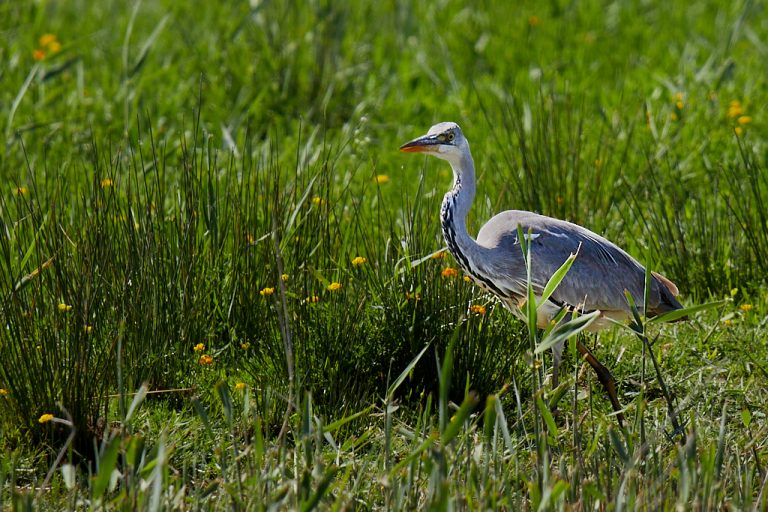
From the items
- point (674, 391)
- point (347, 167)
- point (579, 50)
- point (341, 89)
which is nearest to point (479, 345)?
point (674, 391)

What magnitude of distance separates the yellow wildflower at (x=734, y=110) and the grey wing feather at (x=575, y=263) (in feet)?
7.24

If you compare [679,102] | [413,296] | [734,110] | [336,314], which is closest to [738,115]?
[734,110]

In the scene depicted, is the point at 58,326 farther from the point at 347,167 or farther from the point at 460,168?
the point at 347,167

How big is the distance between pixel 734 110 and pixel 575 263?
8.01ft

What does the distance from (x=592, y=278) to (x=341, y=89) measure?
9.54 ft

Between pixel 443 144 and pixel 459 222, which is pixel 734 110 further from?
pixel 459 222

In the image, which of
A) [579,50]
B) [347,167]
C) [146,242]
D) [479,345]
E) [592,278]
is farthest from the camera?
[579,50]

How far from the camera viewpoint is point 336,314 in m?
4.07

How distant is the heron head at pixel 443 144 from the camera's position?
4.31 meters

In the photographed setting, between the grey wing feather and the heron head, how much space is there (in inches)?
12.4

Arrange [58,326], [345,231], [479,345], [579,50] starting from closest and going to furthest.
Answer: [58,326] → [479,345] → [345,231] → [579,50]

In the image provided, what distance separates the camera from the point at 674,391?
13.8 feet

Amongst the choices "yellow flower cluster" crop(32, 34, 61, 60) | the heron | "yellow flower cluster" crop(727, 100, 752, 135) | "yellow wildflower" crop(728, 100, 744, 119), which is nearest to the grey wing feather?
the heron

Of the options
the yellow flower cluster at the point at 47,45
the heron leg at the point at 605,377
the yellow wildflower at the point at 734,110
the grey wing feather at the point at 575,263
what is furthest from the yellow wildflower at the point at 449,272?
the yellow flower cluster at the point at 47,45
